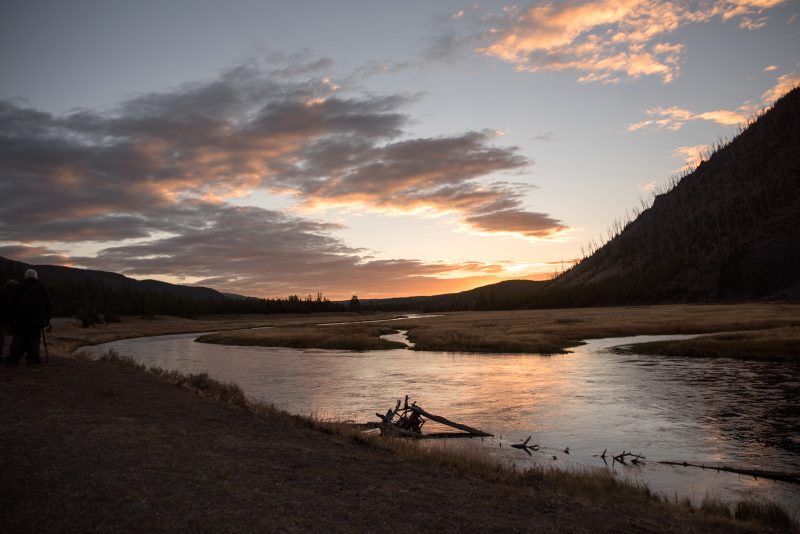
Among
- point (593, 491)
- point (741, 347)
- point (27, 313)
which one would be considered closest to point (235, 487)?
point (593, 491)

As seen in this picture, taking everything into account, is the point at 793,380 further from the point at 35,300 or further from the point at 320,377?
the point at 35,300

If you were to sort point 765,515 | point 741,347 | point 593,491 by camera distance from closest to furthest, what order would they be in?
point 765,515
point 593,491
point 741,347

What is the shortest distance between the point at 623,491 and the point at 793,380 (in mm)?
27493

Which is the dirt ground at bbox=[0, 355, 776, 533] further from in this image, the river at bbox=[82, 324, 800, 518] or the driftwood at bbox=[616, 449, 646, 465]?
the driftwood at bbox=[616, 449, 646, 465]

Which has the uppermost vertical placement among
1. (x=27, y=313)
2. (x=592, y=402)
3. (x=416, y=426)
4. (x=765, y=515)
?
(x=27, y=313)

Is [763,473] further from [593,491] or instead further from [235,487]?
[235,487]

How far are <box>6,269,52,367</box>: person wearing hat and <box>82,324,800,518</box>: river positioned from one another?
10.7 meters

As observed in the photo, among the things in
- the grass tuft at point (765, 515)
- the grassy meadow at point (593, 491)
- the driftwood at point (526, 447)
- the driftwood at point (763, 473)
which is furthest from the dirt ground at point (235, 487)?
the driftwood at point (763, 473)

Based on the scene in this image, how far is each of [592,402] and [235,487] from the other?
2326 centimetres

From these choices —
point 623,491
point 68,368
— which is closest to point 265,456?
point 623,491

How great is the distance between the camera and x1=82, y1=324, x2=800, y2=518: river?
58.0 ft

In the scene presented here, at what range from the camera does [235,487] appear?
32.1 feet

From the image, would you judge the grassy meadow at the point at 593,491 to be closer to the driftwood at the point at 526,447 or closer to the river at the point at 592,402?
the river at the point at 592,402

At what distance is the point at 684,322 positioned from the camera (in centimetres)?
7844
